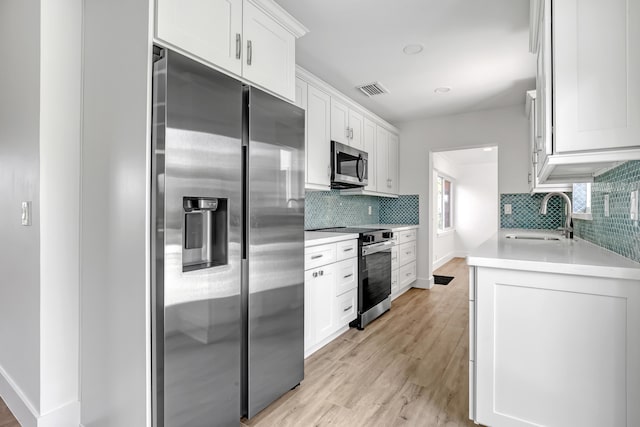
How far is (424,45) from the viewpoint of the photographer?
Result: 269 cm

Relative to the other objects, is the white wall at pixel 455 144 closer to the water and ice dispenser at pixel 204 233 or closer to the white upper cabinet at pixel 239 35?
the white upper cabinet at pixel 239 35

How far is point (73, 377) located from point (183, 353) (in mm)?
870

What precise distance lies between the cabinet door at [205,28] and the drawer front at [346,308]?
2.06 metres

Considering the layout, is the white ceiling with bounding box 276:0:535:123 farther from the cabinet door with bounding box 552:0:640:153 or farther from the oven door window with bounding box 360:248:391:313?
the oven door window with bounding box 360:248:391:313

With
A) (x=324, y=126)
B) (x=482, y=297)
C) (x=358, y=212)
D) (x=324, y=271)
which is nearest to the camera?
(x=482, y=297)

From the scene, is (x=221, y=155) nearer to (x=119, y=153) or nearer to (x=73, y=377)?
(x=119, y=153)

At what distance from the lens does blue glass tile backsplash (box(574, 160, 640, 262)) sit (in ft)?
4.84

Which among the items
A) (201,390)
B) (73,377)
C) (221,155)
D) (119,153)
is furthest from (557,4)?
(73,377)

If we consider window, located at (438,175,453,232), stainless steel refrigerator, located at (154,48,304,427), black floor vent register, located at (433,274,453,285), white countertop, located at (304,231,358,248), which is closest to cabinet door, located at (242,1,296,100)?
stainless steel refrigerator, located at (154,48,304,427)

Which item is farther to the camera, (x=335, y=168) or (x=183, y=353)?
(x=335, y=168)

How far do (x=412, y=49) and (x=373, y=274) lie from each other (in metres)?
2.13

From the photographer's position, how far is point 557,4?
1.31 m

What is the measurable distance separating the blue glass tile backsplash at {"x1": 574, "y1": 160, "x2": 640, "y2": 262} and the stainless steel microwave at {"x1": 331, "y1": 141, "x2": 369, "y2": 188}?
2.04 metres

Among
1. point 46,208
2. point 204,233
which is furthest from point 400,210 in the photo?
point 46,208
